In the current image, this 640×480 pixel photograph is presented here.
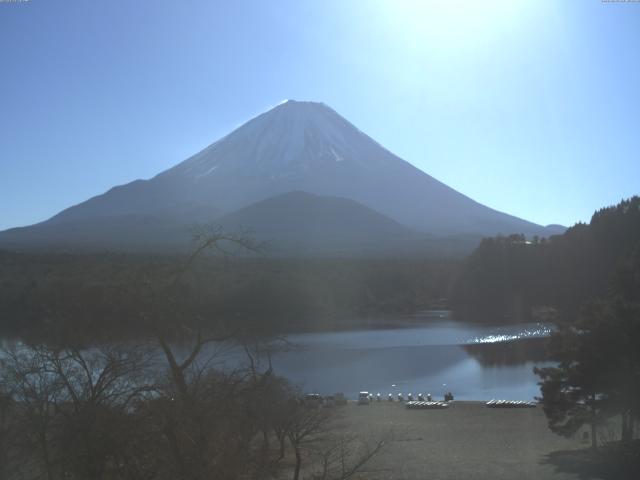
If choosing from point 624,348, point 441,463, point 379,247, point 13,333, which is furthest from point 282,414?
point 379,247

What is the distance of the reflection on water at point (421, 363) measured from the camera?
57.1 ft

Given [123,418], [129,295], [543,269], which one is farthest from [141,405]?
[543,269]

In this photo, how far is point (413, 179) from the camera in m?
73.1

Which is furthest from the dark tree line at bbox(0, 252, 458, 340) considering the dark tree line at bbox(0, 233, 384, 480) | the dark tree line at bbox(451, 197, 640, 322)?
the dark tree line at bbox(451, 197, 640, 322)

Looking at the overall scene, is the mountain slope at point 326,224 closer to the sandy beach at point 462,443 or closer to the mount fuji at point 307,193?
the mount fuji at point 307,193

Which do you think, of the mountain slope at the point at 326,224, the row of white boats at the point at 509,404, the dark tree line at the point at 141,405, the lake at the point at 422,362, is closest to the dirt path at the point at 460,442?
the row of white boats at the point at 509,404

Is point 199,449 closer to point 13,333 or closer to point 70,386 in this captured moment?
point 70,386

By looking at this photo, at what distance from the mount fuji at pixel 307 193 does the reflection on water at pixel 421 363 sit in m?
23.9

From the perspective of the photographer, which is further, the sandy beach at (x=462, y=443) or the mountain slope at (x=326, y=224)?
the mountain slope at (x=326, y=224)

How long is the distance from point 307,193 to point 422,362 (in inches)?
1644

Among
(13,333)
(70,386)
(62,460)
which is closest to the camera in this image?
(62,460)

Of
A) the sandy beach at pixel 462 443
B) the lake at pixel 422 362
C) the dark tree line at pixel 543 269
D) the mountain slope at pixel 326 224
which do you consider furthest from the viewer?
the mountain slope at pixel 326 224

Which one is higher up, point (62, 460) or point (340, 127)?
point (340, 127)

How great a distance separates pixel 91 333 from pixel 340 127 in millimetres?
73200
